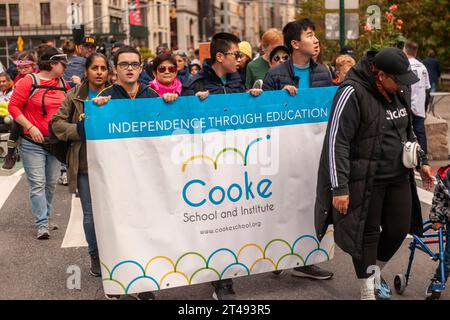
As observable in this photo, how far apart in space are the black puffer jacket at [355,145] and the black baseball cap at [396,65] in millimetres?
165

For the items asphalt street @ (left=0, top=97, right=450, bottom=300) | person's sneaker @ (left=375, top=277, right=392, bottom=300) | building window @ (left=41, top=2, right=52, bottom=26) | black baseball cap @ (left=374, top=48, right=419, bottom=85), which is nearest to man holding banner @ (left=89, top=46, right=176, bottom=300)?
asphalt street @ (left=0, top=97, right=450, bottom=300)

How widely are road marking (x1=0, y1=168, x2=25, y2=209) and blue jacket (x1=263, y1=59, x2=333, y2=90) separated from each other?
5.21 metres

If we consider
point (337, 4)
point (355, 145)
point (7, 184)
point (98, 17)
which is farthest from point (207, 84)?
point (98, 17)

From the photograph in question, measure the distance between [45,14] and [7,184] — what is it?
106 feet

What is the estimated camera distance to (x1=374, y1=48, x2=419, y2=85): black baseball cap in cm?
490

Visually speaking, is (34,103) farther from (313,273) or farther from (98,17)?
(98,17)

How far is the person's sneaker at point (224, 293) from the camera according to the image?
562 centimetres

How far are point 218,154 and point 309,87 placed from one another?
127 centimetres

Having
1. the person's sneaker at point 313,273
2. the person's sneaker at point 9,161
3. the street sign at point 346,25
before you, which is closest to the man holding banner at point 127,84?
the person's sneaker at point 313,273

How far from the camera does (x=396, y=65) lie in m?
4.90

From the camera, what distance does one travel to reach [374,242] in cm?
520

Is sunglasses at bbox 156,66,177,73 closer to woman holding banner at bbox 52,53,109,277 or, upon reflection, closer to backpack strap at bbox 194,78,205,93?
woman holding banner at bbox 52,53,109,277

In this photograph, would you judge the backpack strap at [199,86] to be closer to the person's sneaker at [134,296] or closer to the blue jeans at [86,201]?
the blue jeans at [86,201]

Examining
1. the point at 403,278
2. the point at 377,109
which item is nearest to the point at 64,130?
the point at 377,109
